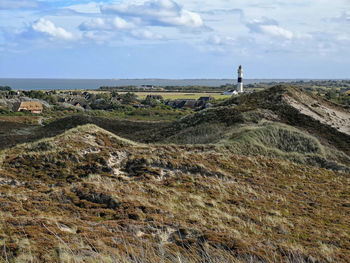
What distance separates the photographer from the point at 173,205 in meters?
13.4

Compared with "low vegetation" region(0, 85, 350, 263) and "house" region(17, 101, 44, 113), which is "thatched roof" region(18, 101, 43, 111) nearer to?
"house" region(17, 101, 44, 113)

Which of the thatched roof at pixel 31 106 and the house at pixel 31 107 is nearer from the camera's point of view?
the house at pixel 31 107

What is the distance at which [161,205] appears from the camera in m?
13.1

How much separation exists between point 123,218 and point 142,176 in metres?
5.76

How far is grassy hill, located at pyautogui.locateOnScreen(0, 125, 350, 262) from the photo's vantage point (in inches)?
339

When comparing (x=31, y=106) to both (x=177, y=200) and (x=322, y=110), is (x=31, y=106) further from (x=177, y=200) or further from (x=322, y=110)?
(x=177, y=200)

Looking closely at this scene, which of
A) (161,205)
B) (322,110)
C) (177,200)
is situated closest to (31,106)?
(322,110)

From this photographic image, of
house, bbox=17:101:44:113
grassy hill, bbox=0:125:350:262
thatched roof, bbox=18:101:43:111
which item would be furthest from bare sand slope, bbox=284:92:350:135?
thatched roof, bbox=18:101:43:111

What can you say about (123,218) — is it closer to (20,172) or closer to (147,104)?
(20,172)

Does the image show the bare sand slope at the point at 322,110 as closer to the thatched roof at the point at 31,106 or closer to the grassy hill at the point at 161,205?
the grassy hill at the point at 161,205

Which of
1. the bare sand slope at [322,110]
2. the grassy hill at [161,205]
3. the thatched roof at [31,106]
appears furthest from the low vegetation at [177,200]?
the thatched roof at [31,106]

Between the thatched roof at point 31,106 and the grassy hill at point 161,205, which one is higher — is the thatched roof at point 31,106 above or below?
below

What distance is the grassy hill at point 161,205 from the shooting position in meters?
8.60

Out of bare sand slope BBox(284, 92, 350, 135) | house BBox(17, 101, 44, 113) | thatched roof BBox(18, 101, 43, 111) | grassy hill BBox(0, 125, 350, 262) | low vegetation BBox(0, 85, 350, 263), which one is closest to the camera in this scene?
grassy hill BBox(0, 125, 350, 262)
